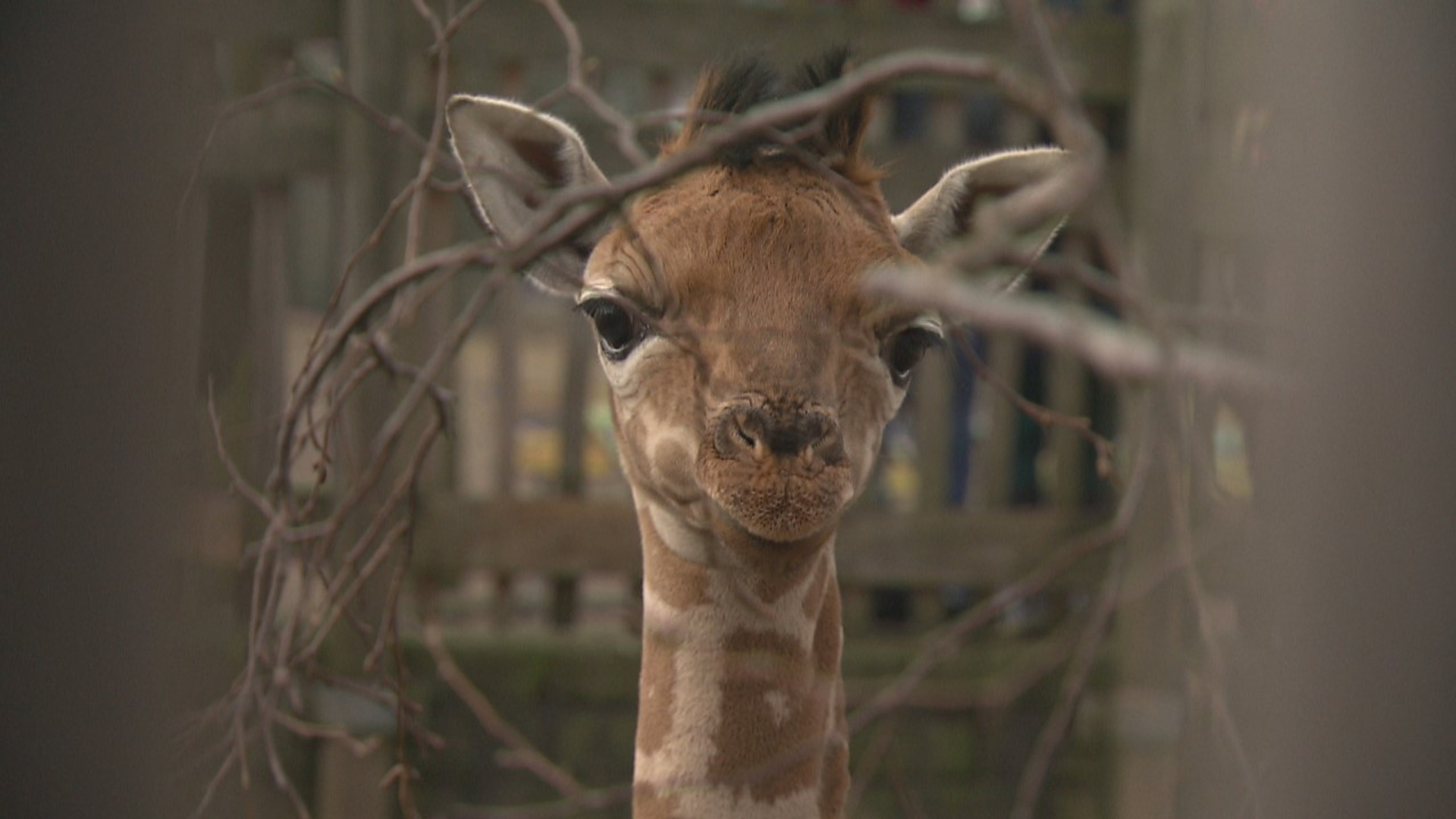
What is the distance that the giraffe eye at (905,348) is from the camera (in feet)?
3.88

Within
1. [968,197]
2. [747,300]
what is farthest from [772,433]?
[968,197]

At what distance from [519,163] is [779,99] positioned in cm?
28

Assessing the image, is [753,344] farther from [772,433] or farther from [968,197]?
[968,197]

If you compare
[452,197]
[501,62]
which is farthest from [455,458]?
[501,62]

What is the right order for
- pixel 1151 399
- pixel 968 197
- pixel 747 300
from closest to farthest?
1. pixel 1151 399
2. pixel 747 300
3. pixel 968 197

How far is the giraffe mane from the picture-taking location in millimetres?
1267

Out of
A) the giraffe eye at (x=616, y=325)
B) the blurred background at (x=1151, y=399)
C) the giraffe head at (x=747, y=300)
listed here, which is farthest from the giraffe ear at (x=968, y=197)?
the giraffe eye at (x=616, y=325)

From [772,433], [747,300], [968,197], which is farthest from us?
[968,197]

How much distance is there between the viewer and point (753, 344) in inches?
41.7

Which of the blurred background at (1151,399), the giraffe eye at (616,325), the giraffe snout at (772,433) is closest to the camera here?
the blurred background at (1151,399)

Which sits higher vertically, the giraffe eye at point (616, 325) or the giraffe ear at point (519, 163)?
the giraffe ear at point (519, 163)

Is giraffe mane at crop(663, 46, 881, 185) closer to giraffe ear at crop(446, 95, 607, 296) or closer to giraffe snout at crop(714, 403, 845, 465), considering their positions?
giraffe ear at crop(446, 95, 607, 296)

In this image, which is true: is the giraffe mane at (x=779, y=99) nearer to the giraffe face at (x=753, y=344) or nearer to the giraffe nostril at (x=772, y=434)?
the giraffe face at (x=753, y=344)

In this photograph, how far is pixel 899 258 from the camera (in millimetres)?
1181
